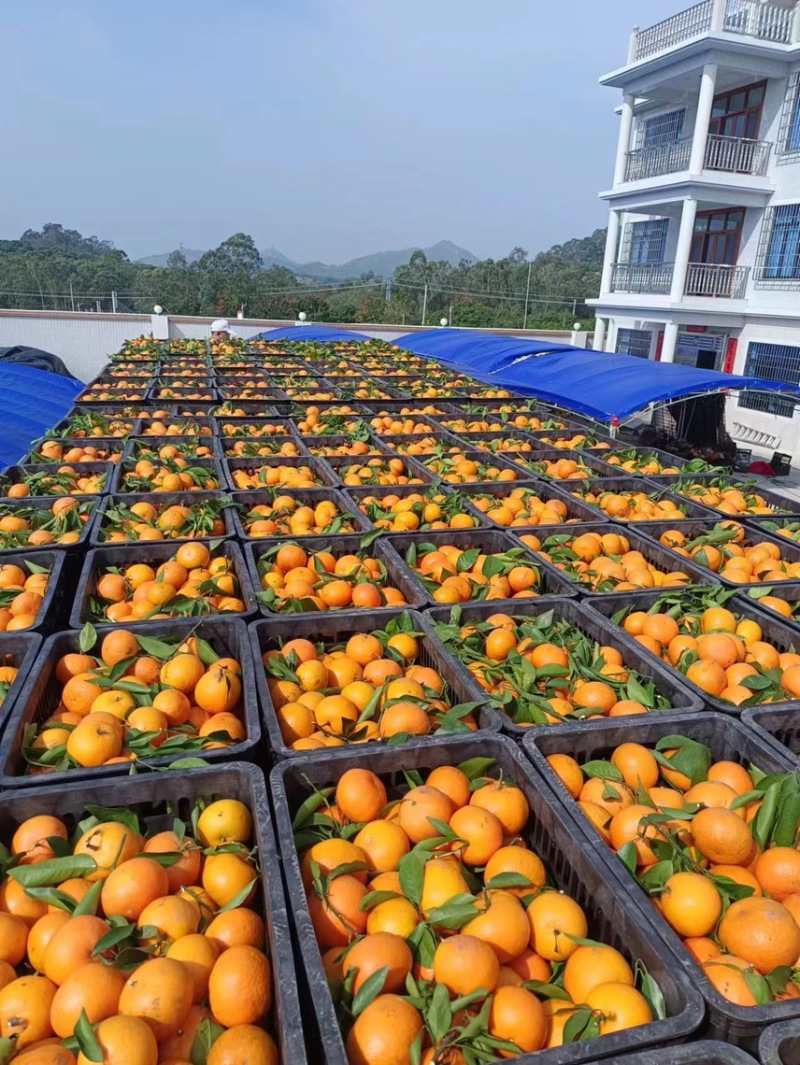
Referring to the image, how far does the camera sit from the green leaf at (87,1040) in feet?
4.17

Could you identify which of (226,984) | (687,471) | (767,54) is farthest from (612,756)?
(767,54)

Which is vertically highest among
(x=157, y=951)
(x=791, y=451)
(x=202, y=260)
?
(x=202, y=260)

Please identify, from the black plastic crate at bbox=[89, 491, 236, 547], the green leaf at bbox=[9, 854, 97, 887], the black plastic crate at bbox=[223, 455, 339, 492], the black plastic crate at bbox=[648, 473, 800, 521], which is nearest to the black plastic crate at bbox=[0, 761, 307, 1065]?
the green leaf at bbox=[9, 854, 97, 887]

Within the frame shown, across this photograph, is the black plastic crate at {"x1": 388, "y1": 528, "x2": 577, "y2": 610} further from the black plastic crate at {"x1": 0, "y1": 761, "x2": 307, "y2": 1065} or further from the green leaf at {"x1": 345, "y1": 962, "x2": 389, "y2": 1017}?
the green leaf at {"x1": 345, "y1": 962, "x2": 389, "y2": 1017}

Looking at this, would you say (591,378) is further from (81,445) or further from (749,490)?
(81,445)

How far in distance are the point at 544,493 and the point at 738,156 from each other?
19.2 m

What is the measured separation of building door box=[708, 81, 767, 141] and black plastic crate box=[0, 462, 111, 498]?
67.7ft

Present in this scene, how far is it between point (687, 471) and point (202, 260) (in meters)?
50.2

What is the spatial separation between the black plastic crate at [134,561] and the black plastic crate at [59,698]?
0.34ft

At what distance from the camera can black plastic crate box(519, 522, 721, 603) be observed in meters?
3.60

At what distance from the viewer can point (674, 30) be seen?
813 inches

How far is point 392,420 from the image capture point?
7.10 m

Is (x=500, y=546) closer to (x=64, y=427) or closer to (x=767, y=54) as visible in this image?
(x=64, y=427)

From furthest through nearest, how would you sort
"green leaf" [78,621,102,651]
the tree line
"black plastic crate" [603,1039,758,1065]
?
the tree line
"green leaf" [78,621,102,651]
"black plastic crate" [603,1039,758,1065]
